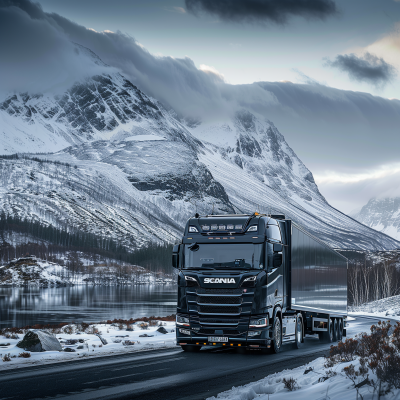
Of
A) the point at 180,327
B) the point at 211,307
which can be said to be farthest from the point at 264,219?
the point at 180,327

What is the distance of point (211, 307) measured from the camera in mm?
17031

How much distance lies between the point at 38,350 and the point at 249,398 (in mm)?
11593

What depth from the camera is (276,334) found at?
714 inches

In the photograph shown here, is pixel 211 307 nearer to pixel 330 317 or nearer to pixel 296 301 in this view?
pixel 296 301

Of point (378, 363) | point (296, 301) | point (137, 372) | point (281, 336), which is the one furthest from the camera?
point (296, 301)

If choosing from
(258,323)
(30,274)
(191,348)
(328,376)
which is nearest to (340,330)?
(191,348)

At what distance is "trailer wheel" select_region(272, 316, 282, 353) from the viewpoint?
17.8 m

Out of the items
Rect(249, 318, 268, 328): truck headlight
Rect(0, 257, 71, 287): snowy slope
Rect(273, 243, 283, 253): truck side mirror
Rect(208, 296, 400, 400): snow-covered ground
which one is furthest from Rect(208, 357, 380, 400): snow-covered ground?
Rect(0, 257, 71, 287): snowy slope

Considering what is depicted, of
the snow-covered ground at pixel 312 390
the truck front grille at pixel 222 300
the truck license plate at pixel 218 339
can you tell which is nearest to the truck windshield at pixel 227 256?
the truck front grille at pixel 222 300

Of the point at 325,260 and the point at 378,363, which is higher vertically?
the point at 325,260

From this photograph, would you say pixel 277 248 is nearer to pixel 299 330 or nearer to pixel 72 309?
pixel 299 330

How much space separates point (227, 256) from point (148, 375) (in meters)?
4.78

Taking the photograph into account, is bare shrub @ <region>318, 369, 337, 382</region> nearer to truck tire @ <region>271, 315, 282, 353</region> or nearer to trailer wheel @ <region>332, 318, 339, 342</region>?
truck tire @ <region>271, 315, 282, 353</region>

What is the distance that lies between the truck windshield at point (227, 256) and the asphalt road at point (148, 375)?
2.90m
